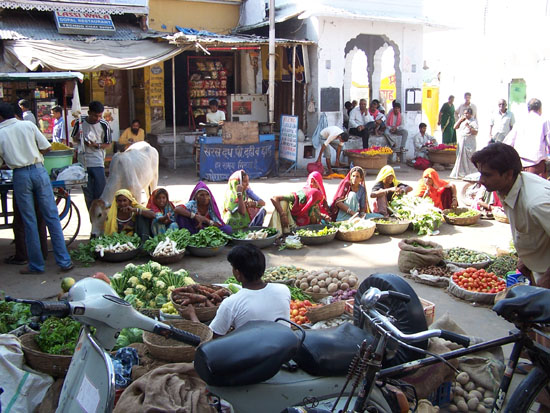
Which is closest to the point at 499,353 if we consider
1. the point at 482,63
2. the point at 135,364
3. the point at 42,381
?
the point at 135,364

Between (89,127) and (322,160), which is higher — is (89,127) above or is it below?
above

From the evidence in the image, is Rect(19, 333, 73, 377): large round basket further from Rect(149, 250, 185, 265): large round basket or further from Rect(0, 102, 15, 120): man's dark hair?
Rect(0, 102, 15, 120): man's dark hair

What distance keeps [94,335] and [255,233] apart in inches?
212

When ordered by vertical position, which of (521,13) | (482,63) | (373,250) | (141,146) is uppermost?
(521,13)

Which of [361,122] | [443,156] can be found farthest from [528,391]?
[361,122]

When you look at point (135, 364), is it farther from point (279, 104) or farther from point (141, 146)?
point (279, 104)

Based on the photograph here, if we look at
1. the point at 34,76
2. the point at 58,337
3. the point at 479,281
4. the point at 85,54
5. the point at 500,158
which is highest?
the point at 85,54

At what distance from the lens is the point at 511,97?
1727 centimetres

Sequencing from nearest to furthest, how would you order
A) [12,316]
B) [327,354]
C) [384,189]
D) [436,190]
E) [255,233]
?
[327,354] → [12,316] → [255,233] → [384,189] → [436,190]

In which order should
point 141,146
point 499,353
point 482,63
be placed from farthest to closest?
point 482,63 → point 141,146 → point 499,353

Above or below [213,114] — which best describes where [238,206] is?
below

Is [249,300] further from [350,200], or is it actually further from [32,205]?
[350,200]

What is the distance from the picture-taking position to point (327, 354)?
276 centimetres

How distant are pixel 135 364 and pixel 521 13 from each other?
1852 cm
